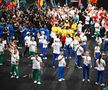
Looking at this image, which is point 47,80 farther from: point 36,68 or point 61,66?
point 36,68

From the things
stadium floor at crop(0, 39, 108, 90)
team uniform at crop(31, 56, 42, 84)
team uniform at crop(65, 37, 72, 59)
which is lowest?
stadium floor at crop(0, 39, 108, 90)

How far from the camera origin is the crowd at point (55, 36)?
1897cm

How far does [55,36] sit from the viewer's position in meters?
23.3

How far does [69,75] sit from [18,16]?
9026 millimetres

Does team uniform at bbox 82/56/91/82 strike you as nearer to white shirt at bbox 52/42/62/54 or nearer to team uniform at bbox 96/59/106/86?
team uniform at bbox 96/59/106/86

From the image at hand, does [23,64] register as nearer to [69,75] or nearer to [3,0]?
[69,75]

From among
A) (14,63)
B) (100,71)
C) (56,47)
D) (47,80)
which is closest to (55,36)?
(56,47)

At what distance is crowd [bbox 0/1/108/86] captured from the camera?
1897 cm

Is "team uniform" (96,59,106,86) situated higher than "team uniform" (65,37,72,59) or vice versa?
"team uniform" (65,37,72,59)

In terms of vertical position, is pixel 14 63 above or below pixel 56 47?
below

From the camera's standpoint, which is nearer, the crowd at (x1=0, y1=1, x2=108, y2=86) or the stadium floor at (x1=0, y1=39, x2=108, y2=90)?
the stadium floor at (x1=0, y1=39, x2=108, y2=90)

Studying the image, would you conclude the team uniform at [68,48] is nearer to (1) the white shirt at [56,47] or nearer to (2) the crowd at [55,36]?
(2) the crowd at [55,36]

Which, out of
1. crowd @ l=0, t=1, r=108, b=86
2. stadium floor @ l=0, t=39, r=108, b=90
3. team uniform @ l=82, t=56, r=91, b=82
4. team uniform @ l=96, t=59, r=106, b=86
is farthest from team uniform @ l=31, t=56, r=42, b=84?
team uniform @ l=96, t=59, r=106, b=86

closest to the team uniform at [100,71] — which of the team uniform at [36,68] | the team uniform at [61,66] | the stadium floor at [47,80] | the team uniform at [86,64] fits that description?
the stadium floor at [47,80]
